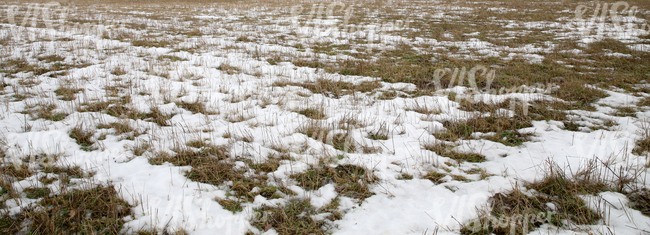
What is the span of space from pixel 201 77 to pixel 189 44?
3.78 meters

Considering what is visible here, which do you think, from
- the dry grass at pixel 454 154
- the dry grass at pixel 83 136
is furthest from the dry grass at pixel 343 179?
the dry grass at pixel 83 136

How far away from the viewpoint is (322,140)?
14.0ft

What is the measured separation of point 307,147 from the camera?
408 centimetres

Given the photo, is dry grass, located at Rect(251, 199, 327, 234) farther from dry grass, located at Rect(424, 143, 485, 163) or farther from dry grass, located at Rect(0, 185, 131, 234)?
dry grass, located at Rect(424, 143, 485, 163)

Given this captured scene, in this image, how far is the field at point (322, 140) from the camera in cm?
283

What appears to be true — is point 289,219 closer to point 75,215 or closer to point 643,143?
point 75,215

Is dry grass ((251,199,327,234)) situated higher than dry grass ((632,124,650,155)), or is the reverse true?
dry grass ((632,124,650,155))

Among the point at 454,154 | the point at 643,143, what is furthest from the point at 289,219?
the point at 643,143


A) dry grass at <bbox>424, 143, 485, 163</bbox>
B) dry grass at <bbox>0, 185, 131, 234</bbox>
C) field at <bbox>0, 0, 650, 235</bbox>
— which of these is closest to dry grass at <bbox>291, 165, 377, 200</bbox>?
field at <bbox>0, 0, 650, 235</bbox>

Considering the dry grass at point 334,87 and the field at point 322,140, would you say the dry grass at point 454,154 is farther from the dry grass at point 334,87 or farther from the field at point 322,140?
the dry grass at point 334,87

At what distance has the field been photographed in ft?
9.29

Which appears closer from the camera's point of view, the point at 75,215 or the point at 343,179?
the point at 75,215

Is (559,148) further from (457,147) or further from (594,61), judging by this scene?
(594,61)

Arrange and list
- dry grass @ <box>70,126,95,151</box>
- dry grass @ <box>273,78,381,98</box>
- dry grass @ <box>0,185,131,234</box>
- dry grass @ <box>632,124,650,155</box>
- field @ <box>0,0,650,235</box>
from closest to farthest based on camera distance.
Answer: dry grass @ <box>0,185,131,234</box>, field @ <box>0,0,650,235</box>, dry grass @ <box>632,124,650,155</box>, dry grass @ <box>70,126,95,151</box>, dry grass @ <box>273,78,381,98</box>
